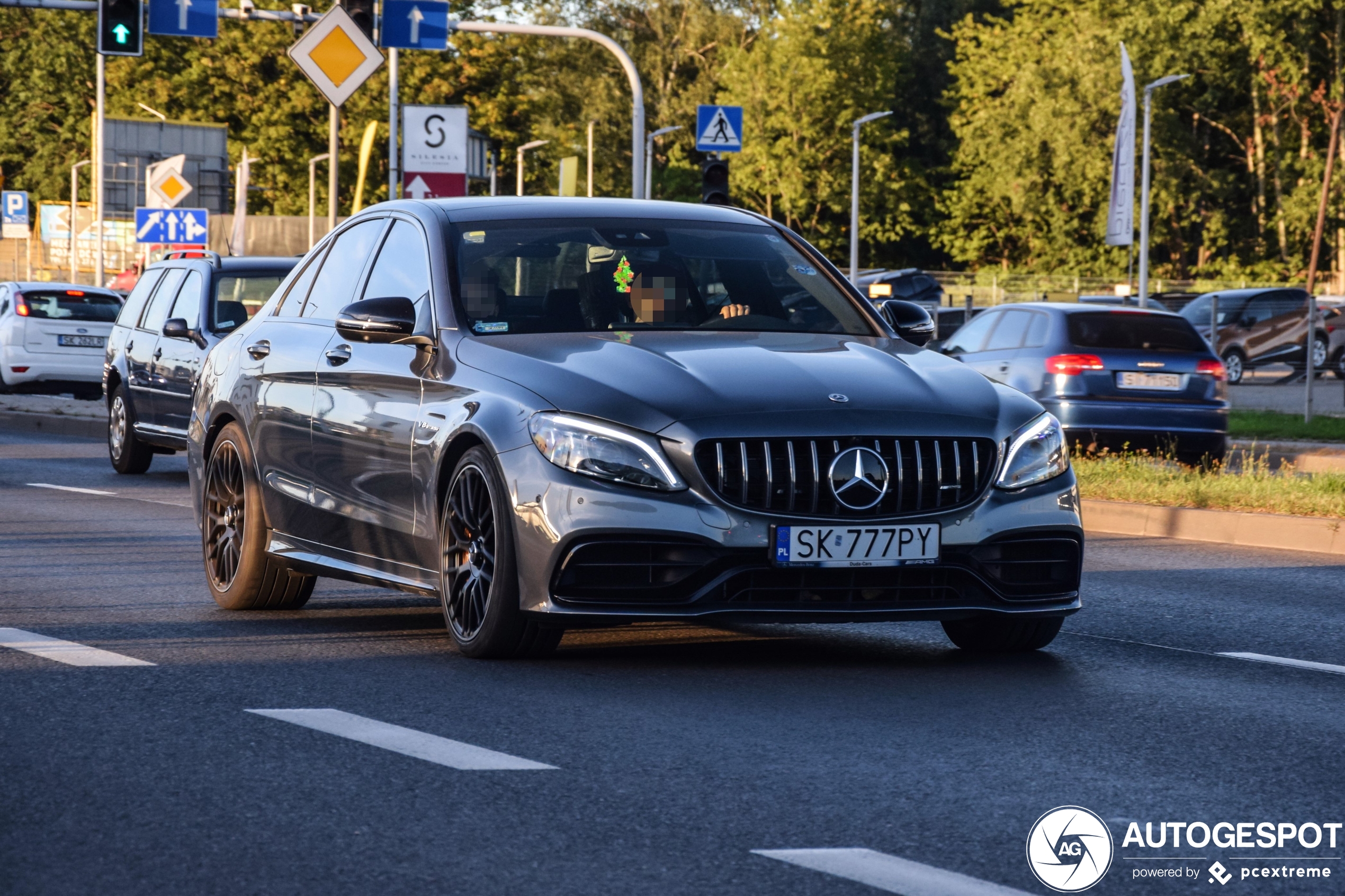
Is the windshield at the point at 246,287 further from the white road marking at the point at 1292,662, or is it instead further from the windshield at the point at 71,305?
the windshield at the point at 71,305

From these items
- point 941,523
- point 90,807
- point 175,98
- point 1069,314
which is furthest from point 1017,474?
point 175,98

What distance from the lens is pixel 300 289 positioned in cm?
904

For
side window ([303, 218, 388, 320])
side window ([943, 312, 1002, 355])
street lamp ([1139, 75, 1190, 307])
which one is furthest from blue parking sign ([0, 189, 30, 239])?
side window ([303, 218, 388, 320])

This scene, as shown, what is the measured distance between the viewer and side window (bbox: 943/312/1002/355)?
1981cm

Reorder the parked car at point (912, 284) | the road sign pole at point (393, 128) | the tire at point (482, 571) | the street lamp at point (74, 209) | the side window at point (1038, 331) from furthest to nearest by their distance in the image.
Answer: the street lamp at point (74, 209), the parked car at point (912, 284), the road sign pole at point (393, 128), the side window at point (1038, 331), the tire at point (482, 571)

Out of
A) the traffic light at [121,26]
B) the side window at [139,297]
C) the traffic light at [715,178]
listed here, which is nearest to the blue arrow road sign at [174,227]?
the traffic light at [121,26]

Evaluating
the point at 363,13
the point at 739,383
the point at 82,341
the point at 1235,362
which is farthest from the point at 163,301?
the point at 1235,362

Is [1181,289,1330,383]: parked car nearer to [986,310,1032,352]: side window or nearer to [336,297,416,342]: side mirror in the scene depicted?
[986,310,1032,352]: side window

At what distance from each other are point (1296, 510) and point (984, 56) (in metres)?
67.8

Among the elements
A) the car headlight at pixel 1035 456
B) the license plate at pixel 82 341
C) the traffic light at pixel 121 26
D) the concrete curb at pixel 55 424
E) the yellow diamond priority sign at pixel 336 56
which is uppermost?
the traffic light at pixel 121 26

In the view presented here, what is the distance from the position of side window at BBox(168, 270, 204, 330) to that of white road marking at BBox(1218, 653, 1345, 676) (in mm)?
11502

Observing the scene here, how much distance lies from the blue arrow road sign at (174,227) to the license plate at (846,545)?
30706 millimetres

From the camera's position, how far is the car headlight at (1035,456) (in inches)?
276

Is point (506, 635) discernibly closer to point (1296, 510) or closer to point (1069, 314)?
point (1296, 510)
